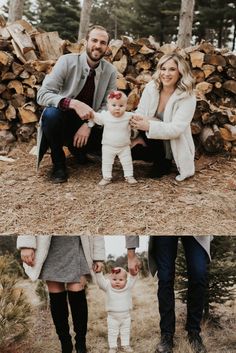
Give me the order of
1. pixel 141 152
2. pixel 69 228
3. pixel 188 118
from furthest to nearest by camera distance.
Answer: pixel 141 152, pixel 188 118, pixel 69 228

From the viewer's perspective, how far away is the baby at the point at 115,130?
277 cm

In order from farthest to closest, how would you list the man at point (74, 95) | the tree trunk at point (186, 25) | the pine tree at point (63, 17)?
the pine tree at point (63, 17)
the tree trunk at point (186, 25)
the man at point (74, 95)

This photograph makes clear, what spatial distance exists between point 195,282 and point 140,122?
1.21 meters

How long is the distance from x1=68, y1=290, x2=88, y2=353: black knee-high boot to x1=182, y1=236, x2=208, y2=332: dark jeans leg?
38 centimetres

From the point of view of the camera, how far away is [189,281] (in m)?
1.79

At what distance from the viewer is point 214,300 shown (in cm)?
178

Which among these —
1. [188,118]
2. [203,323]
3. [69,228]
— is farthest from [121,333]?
[188,118]

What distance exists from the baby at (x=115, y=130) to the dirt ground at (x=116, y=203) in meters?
0.18

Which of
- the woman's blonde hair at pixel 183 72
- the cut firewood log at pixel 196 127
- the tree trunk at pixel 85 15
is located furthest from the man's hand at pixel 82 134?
the tree trunk at pixel 85 15

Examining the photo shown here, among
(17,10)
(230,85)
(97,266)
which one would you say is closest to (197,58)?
(230,85)

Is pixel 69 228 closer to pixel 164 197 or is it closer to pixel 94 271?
pixel 164 197

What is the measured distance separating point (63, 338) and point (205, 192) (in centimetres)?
148

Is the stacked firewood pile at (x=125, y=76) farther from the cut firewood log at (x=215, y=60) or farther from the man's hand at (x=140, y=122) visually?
the man's hand at (x=140, y=122)

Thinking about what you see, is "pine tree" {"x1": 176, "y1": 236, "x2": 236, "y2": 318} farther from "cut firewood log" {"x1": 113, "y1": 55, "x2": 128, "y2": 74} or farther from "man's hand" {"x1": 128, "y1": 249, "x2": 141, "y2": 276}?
"cut firewood log" {"x1": 113, "y1": 55, "x2": 128, "y2": 74}
